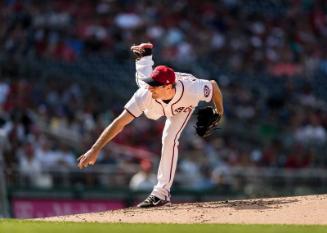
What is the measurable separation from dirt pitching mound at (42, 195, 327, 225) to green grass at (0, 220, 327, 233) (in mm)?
469

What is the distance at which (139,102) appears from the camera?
9578 mm

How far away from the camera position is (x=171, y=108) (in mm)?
9750

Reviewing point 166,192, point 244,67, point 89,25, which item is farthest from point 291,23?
point 166,192

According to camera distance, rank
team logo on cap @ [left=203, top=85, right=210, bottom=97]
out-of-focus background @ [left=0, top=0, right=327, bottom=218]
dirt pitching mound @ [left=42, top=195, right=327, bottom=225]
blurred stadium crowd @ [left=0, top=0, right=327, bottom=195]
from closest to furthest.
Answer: dirt pitching mound @ [left=42, top=195, right=327, bottom=225] < team logo on cap @ [left=203, top=85, right=210, bottom=97] < out-of-focus background @ [left=0, top=0, right=327, bottom=218] < blurred stadium crowd @ [left=0, top=0, right=327, bottom=195]

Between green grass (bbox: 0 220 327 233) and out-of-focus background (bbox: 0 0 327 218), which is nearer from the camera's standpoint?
green grass (bbox: 0 220 327 233)

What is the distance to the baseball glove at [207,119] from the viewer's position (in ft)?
33.5

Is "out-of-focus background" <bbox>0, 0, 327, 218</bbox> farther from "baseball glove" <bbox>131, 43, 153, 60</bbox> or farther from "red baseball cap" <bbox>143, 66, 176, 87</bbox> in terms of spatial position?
"red baseball cap" <bbox>143, 66, 176, 87</bbox>

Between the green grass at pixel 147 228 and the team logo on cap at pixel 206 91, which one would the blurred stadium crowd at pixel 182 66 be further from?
the green grass at pixel 147 228

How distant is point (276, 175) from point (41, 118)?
12.6 ft

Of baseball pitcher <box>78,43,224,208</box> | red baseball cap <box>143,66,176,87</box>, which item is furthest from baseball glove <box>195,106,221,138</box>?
red baseball cap <box>143,66,176,87</box>

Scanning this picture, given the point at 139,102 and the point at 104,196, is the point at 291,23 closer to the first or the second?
the point at 104,196

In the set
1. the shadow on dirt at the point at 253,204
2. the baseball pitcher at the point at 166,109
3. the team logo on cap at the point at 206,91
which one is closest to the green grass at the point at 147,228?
the baseball pitcher at the point at 166,109

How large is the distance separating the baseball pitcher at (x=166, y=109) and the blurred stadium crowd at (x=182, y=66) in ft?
16.4

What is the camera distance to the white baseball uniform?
31.6 ft
